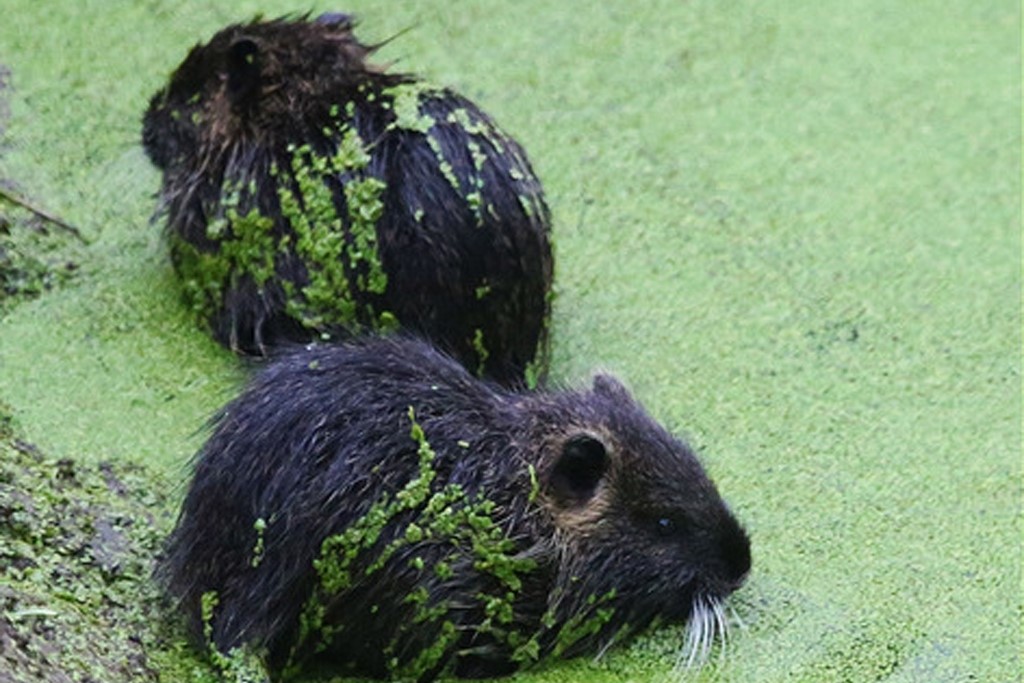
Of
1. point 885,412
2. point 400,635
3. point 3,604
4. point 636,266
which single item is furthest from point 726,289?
point 3,604

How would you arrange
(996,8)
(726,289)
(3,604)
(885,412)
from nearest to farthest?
(3,604)
(885,412)
(726,289)
(996,8)

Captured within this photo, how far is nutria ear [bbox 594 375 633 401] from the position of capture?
12.9ft

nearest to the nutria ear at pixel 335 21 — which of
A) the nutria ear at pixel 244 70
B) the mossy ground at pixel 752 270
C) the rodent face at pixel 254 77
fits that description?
the rodent face at pixel 254 77

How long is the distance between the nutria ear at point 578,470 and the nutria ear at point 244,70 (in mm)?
1379

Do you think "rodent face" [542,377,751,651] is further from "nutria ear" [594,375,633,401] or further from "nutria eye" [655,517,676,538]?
"nutria ear" [594,375,633,401]

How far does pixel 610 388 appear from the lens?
3.94 meters

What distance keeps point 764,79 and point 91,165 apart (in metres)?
1.98

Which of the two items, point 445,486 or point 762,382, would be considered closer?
point 445,486

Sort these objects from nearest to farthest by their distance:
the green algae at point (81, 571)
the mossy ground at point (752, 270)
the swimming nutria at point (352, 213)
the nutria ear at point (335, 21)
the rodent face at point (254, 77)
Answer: the green algae at point (81, 571), the mossy ground at point (752, 270), the swimming nutria at point (352, 213), the rodent face at point (254, 77), the nutria ear at point (335, 21)

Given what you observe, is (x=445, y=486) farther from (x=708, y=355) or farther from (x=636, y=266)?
(x=636, y=266)

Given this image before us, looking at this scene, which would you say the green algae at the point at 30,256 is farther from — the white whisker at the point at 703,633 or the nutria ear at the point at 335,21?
the white whisker at the point at 703,633

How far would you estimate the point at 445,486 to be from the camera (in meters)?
3.58

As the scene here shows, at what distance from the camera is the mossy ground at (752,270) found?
3857 millimetres

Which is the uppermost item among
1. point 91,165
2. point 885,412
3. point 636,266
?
point 91,165
